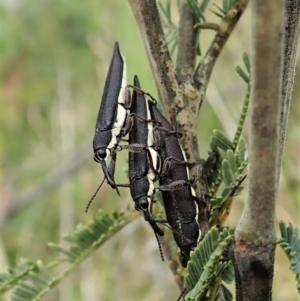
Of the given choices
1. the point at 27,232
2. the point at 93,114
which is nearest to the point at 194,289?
the point at 27,232

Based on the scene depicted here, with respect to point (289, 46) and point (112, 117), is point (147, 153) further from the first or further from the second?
point (289, 46)

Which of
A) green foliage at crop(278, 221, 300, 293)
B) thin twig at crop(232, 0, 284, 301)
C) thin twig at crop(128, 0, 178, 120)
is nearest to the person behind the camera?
thin twig at crop(232, 0, 284, 301)

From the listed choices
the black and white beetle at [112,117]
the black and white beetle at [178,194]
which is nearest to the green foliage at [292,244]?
the black and white beetle at [178,194]

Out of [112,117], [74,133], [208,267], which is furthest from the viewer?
[74,133]

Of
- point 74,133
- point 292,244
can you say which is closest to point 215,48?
point 292,244

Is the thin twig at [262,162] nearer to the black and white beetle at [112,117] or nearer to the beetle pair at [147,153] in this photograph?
the beetle pair at [147,153]

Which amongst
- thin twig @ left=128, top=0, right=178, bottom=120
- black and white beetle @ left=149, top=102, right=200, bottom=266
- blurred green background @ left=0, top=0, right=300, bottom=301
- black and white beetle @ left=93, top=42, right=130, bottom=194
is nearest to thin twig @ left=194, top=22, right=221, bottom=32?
thin twig @ left=128, top=0, right=178, bottom=120

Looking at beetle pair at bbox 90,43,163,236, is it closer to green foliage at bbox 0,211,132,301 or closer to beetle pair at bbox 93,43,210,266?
beetle pair at bbox 93,43,210,266
